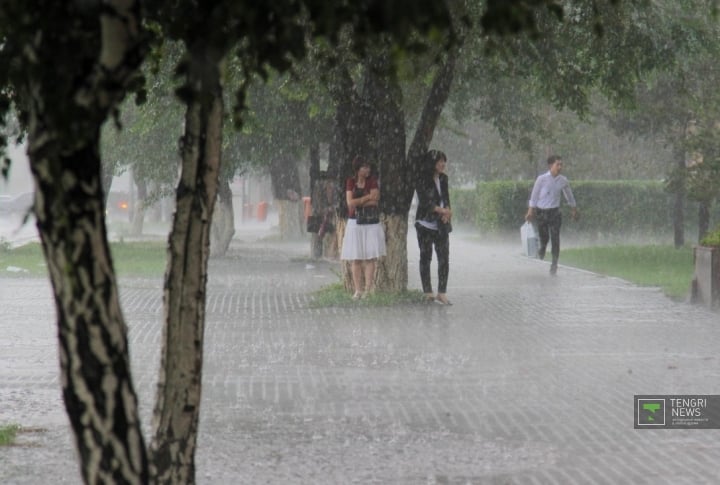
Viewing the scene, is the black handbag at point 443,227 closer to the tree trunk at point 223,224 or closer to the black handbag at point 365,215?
the black handbag at point 365,215

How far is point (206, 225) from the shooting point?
5285 mm

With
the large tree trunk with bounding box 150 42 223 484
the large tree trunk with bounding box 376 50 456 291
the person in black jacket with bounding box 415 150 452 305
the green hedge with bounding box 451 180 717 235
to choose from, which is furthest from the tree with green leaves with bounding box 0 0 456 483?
the green hedge with bounding box 451 180 717 235

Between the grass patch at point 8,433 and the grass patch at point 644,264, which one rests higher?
the grass patch at point 8,433

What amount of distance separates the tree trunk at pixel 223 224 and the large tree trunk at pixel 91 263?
29.6 metres

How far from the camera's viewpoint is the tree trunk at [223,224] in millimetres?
33812

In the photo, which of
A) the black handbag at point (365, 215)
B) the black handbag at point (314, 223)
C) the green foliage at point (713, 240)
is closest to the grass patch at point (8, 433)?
the black handbag at point (365, 215)

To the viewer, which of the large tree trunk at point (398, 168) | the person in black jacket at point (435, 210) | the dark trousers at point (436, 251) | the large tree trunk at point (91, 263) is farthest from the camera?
the large tree trunk at point (398, 168)

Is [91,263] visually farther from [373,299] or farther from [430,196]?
[373,299]

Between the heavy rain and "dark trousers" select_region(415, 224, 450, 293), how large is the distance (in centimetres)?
4

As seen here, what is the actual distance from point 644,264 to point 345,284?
9.07 m

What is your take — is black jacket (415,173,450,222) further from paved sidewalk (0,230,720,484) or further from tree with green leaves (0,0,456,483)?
tree with green leaves (0,0,456,483)

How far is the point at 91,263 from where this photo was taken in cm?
404

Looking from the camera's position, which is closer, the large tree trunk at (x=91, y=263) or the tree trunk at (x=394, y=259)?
the large tree trunk at (x=91, y=263)

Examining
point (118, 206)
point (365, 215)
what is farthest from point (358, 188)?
point (118, 206)
